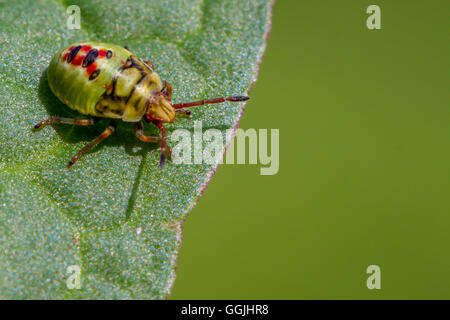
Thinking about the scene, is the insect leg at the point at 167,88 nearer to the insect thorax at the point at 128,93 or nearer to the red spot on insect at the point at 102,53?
the insect thorax at the point at 128,93

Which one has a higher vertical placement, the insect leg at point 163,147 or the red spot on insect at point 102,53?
the red spot on insect at point 102,53

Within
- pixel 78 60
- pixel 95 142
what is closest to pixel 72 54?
pixel 78 60

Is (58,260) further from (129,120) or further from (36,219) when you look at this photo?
(129,120)

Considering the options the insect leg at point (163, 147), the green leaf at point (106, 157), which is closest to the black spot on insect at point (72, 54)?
the green leaf at point (106, 157)

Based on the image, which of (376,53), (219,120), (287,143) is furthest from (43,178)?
(376,53)

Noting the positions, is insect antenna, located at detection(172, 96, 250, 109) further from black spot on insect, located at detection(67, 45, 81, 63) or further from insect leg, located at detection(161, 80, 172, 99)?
black spot on insect, located at detection(67, 45, 81, 63)

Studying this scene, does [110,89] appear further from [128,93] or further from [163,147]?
[163,147]
